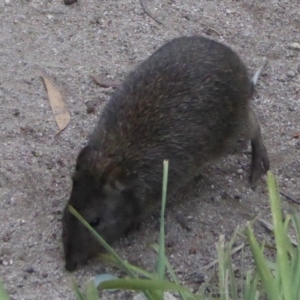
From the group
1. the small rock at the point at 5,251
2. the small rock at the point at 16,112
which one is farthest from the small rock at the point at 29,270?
the small rock at the point at 16,112

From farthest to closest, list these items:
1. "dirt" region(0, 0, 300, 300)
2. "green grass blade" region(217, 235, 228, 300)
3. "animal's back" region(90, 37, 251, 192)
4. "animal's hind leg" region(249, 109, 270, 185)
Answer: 1. "animal's hind leg" region(249, 109, 270, 185)
2. "animal's back" region(90, 37, 251, 192)
3. "dirt" region(0, 0, 300, 300)
4. "green grass blade" region(217, 235, 228, 300)

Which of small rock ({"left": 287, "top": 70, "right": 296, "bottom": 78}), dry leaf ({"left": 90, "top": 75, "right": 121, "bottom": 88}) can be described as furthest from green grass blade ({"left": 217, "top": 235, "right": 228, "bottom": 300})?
small rock ({"left": 287, "top": 70, "right": 296, "bottom": 78})

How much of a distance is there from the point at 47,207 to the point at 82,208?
574mm

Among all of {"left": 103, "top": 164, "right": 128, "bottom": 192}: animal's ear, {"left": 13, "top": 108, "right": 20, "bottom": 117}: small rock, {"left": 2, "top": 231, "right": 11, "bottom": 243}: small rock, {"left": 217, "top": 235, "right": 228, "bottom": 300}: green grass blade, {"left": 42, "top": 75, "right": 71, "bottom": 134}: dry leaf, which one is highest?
{"left": 217, "top": 235, "right": 228, "bottom": 300}: green grass blade

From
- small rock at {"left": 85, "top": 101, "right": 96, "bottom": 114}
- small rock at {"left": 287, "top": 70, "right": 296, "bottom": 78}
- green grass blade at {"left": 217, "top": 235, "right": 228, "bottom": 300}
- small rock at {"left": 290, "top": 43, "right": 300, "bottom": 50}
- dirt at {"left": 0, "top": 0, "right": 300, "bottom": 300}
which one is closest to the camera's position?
green grass blade at {"left": 217, "top": 235, "right": 228, "bottom": 300}

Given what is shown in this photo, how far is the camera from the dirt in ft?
16.8

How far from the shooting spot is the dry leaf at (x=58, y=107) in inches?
242

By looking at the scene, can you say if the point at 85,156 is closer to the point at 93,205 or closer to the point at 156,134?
the point at 93,205

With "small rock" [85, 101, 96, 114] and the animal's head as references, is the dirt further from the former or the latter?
the animal's head

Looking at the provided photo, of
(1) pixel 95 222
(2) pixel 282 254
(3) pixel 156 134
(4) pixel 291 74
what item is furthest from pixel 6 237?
(4) pixel 291 74

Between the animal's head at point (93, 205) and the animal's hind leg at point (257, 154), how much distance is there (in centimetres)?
112

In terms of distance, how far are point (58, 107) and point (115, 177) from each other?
1411mm

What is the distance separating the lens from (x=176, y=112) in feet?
17.7

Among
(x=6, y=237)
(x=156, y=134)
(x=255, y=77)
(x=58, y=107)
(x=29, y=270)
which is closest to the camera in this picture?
(x=29, y=270)
